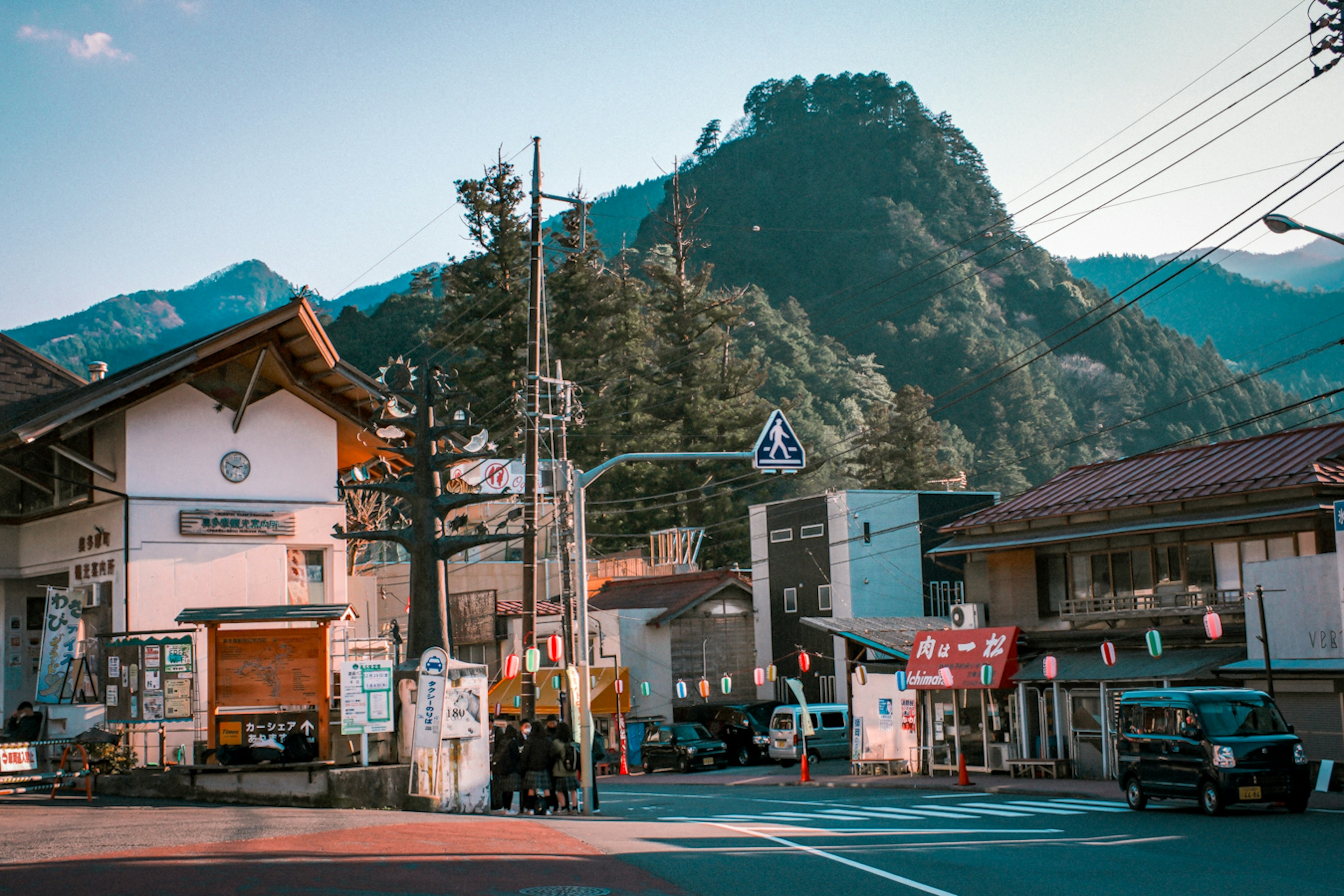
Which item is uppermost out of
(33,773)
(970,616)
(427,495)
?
(427,495)

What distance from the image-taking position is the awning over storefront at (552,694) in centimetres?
4525

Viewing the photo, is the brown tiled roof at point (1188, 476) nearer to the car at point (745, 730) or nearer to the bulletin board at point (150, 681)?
the car at point (745, 730)

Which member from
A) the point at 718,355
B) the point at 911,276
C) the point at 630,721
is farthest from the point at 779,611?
the point at 911,276

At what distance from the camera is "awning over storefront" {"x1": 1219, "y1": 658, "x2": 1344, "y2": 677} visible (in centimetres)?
2350

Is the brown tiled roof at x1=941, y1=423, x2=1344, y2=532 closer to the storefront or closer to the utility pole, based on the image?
the storefront

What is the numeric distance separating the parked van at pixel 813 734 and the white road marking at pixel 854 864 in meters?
24.5

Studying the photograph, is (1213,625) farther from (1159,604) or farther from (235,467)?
(235,467)

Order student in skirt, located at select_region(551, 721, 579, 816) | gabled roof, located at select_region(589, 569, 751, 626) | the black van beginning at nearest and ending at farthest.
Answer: the black van → student in skirt, located at select_region(551, 721, 579, 816) → gabled roof, located at select_region(589, 569, 751, 626)

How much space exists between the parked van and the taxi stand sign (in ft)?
73.5

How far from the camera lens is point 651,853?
1428 cm

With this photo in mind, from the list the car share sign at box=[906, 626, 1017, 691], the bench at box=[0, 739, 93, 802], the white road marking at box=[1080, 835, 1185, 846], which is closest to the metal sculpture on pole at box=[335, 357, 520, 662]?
the bench at box=[0, 739, 93, 802]

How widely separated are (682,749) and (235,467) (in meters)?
20.9

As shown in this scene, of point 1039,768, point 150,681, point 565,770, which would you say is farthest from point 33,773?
point 1039,768

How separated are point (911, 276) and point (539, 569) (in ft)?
276
